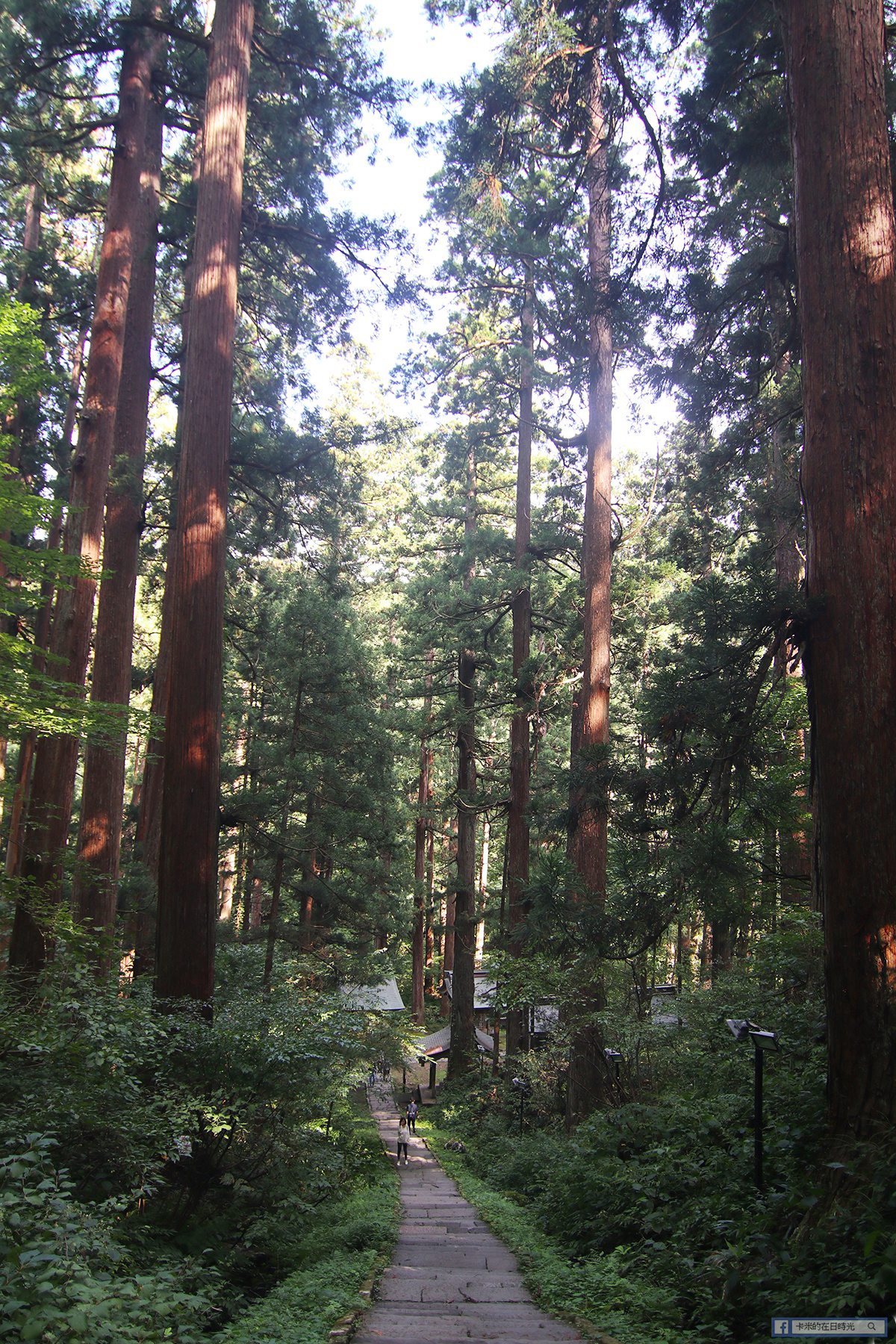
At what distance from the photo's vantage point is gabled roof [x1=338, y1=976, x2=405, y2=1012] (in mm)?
16312

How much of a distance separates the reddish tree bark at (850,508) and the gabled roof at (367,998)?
11.4m

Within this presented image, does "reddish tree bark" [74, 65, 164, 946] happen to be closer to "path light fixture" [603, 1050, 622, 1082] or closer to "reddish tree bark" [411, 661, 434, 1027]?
"path light fixture" [603, 1050, 622, 1082]

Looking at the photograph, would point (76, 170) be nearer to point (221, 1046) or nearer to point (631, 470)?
point (631, 470)

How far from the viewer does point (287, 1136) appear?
7270 mm

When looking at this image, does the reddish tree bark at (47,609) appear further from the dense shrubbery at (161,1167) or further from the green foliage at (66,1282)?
the green foliage at (66,1282)

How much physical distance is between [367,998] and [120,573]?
11.0 metres

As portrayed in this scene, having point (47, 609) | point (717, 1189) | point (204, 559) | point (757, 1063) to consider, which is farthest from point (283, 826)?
point (757, 1063)

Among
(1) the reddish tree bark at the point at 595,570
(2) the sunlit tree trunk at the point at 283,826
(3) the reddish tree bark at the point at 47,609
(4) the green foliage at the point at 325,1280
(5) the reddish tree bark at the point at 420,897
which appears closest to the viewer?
(4) the green foliage at the point at 325,1280

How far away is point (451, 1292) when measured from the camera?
20.1 feet

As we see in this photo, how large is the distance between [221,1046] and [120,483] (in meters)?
7.77

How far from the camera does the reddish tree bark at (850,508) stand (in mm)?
4789

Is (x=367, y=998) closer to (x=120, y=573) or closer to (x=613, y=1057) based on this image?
(x=613, y=1057)

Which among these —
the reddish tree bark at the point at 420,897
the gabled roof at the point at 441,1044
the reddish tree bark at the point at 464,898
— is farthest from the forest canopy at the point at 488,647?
the reddish tree bark at the point at 420,897

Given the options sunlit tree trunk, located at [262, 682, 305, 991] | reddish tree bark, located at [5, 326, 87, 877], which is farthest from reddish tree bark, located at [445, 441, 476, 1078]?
reddish tree bark, located at [5, 326, 87, 877]
